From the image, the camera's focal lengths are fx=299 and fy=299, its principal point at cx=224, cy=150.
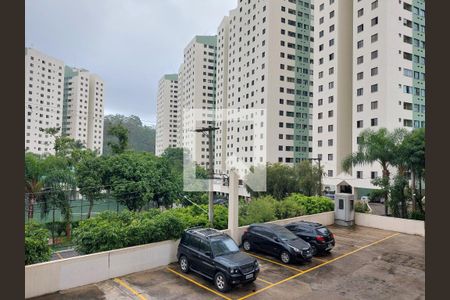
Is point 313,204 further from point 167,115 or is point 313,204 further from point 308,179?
point 167,115

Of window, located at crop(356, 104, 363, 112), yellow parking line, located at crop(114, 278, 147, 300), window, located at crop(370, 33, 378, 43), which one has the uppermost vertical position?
window, located at crop(370, 33, 378, 43)

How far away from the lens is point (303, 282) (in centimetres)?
1065

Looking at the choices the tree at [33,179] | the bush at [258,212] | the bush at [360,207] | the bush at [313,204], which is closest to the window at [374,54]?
the bush at [360,207]

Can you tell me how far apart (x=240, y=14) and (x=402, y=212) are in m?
60.5

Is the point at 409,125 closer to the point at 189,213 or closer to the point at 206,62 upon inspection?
the point at 189,213

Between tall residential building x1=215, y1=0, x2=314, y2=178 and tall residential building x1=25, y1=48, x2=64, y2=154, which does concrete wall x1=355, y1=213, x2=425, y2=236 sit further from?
tall residential building x1=25, y1=48, x2=64, y2=154

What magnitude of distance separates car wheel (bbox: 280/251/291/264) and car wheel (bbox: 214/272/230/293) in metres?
3.79

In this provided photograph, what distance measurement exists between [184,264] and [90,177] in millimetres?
19637

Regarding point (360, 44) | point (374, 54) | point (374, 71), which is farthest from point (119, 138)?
point (360, 44)

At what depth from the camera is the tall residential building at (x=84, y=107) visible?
10336 centimetres

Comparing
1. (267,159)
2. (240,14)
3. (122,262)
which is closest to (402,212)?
(122,262)

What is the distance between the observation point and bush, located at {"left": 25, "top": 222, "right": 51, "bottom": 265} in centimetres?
926

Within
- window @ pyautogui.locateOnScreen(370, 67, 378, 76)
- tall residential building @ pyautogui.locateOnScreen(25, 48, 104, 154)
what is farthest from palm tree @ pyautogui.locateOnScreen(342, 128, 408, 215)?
tall residential building @ pyautogui.locateOnScreen(25, 48, 104, 154)

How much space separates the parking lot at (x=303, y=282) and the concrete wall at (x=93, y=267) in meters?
0.25
